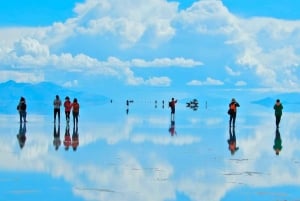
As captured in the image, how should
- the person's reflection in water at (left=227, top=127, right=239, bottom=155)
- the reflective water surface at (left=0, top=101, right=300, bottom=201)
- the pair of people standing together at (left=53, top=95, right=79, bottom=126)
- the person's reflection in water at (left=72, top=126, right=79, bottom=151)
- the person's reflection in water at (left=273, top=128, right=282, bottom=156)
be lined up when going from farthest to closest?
1. the pair of people standing together at (left=53, top=95, right=79, bottom=126)
2. the person's reflection in water at (left=72, top=126, right=79, bottom=151)
3. the person's reflection in water at (left=273, top=128, right=282, bottom=156)
4. the person's reflection in water at (left=227, top=127, right=239, bottom=155)
5. the reflective water surface at (left=0, top=101, right=300, bottom=201)

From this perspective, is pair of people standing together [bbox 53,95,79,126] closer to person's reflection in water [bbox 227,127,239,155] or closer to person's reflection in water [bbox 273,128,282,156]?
person's reflection in water [bbox 227,127,239,155]

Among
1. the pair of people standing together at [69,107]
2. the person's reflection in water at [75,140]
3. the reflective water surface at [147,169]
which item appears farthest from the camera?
the pair of people standing together at [69,107]

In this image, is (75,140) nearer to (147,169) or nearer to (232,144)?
(232,144)

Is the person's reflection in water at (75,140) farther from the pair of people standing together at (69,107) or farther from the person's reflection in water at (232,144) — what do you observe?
the person's reflection in water at (232,144)

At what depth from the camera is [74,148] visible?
2331 centimetres

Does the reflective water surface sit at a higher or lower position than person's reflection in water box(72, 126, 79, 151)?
lower

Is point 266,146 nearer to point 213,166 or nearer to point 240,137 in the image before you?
point 240,137

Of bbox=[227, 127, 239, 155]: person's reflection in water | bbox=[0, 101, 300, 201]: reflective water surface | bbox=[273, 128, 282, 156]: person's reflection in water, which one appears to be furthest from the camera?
bbox=[273, 128, 282, 156]: person's reflection in water

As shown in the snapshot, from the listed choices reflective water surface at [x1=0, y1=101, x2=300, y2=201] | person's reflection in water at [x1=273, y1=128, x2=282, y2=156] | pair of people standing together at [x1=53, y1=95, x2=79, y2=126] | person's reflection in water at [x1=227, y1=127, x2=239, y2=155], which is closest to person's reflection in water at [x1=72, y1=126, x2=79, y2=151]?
reflective water surface at [x1=0, y1=101, x2=300, y2=201]

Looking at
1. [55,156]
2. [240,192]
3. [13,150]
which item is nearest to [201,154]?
[55,156]

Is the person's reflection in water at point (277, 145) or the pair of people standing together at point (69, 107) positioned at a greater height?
the pair of people standing together at point (69, 107)

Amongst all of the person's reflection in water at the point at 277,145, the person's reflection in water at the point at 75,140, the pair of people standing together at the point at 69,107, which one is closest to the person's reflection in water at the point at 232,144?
the person's reflection in water at the point at 277,145

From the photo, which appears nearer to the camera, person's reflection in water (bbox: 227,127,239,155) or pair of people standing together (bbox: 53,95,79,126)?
person's reflection in water (bbox: 227,127,239,155)

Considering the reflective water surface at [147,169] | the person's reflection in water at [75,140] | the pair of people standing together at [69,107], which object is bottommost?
the reflective water surface at [147,169]
